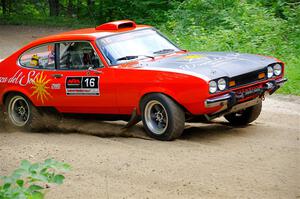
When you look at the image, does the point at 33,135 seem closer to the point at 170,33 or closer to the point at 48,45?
the point at 48,45

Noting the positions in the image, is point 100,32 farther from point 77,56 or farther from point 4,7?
point 4,7

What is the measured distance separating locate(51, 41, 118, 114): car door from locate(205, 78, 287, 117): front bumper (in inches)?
60.0

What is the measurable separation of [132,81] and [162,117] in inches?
24.9

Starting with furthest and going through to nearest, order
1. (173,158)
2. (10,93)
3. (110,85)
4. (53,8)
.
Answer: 1. (53,8)
2. (10,93)
3. (110,85)
4. (173,158)

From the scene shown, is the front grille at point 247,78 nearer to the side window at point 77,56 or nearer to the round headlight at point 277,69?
the round headlight at point 277,69

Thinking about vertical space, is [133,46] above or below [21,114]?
above

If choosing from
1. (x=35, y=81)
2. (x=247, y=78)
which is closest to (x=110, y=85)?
(x=35, y=81)

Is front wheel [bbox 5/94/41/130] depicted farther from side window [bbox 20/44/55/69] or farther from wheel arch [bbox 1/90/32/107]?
side window [bbox 20/44/55/69]

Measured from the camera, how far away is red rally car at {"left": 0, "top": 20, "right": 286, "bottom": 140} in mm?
8070

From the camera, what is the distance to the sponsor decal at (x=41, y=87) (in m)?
9.48

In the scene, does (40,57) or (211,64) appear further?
(40,57)

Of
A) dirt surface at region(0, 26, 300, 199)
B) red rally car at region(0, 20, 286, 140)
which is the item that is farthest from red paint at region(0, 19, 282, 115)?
dirt surface at region(0, 26, 300, 199)

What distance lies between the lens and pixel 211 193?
5.93 metres

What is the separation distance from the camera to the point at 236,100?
26.8 ft
